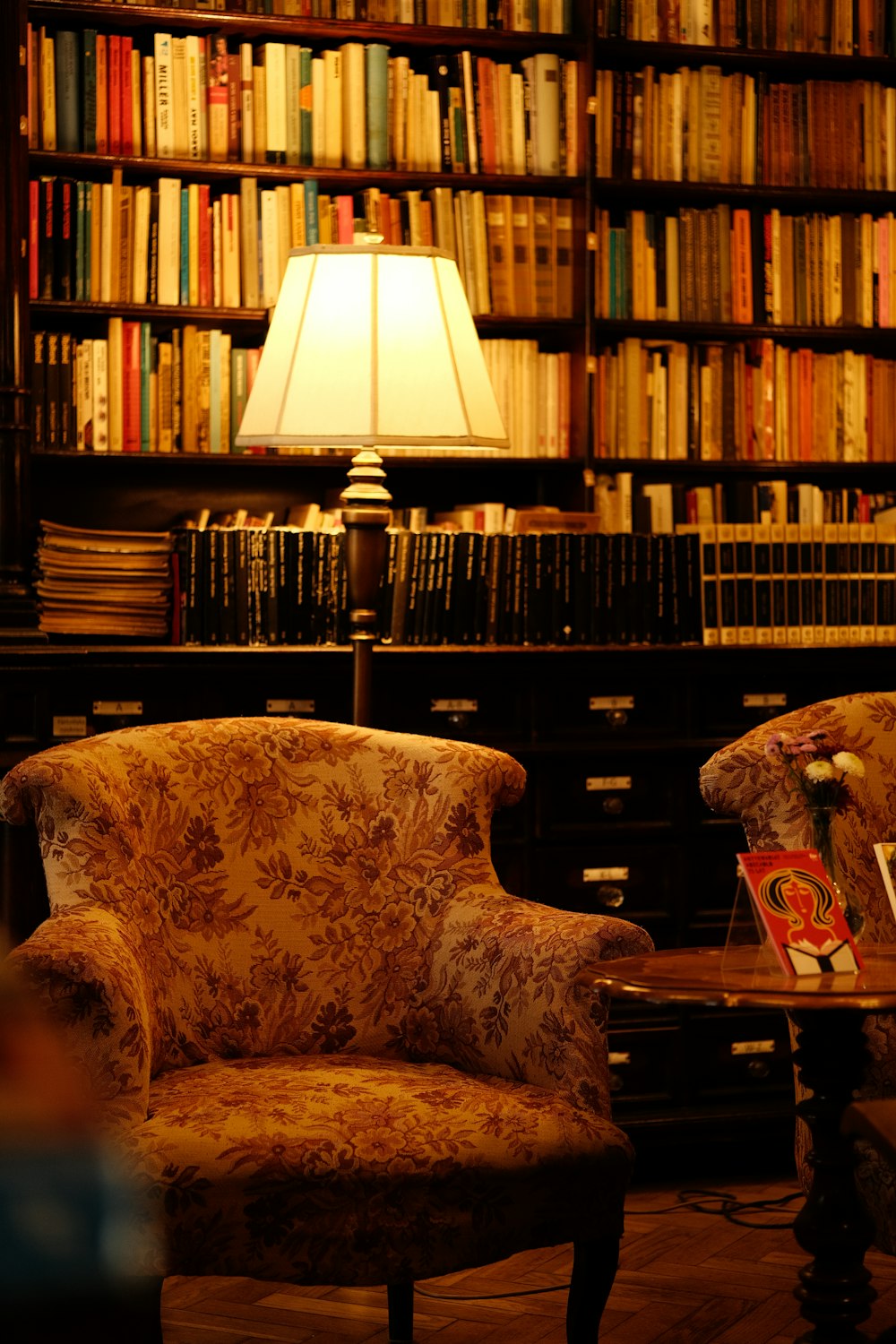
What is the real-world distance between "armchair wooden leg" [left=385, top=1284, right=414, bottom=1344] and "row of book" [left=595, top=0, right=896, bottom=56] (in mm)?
2591

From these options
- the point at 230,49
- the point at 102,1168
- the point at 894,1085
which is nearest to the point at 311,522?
the point at 230,49

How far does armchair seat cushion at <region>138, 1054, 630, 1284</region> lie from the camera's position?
1.81 meters

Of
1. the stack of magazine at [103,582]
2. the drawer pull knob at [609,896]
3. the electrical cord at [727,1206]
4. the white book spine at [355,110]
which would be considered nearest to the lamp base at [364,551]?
the stack of magazine at [103,582]

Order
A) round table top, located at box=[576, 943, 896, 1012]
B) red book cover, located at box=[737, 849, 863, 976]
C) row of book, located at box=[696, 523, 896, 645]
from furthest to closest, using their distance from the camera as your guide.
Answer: row of book, located at box=[696, 523, 896, 645] → red book cover, located at box=[737, 849, 863, 976] → round table top, located at box=[576, 943, 896, 1012]

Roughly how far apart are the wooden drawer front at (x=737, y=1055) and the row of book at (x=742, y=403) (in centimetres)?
121

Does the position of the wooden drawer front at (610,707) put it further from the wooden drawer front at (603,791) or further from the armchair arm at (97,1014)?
the armchair arm at (97,1014)

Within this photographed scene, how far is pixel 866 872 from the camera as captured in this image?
249cm

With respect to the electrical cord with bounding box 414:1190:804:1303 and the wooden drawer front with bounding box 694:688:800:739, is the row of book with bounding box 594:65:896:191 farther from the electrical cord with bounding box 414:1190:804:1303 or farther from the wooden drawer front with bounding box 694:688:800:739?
the electrical cord with bounding box 414:1190:804:1303

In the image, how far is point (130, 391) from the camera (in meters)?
3.44

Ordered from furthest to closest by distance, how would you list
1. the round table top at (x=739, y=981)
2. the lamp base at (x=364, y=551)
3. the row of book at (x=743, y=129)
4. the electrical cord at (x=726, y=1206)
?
the row of book at (x=743, y=129) < the electrical cord at (x=726, y=1206) < the lamp base at (x=364, y=551) < the round table top at (x=739, y=981)

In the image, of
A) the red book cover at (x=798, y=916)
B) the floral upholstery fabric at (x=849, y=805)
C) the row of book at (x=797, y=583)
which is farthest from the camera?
the row of book at (x=797, y=583)

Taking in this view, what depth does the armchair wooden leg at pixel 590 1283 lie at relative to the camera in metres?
2.04

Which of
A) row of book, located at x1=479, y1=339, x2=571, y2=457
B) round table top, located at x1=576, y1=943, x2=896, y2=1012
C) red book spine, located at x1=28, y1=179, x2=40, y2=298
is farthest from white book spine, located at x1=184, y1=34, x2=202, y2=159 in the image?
round table top, located at x1=576, y1=943, x2=896, y2=1012

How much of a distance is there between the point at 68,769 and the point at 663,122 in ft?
7.46
